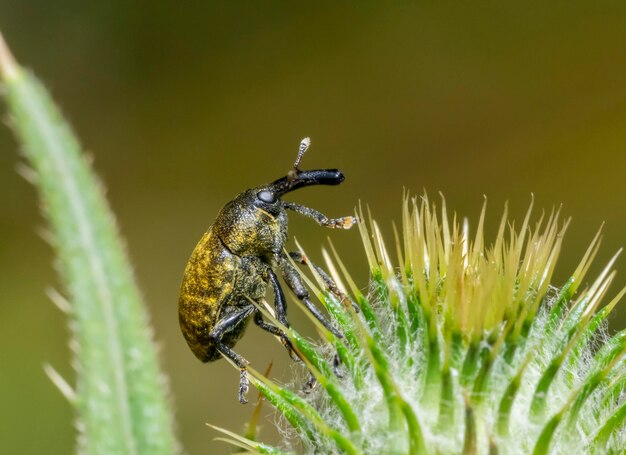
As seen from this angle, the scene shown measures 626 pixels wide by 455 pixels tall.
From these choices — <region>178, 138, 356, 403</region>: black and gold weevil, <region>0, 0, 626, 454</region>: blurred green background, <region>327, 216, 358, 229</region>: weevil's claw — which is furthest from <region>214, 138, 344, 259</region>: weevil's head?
<region>0, 0, 626, 454</region>: blurred green background

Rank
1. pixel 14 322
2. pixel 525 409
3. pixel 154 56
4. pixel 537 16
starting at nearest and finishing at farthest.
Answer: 1. pixel 525 409
2. pixel 14 322
3. pixel 537 16
4. pixel 154 56

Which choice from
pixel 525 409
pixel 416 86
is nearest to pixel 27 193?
pixel 416 86

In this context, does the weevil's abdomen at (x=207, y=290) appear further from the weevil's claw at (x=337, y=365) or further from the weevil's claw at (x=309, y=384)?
the weevil's claw at (x=337, y=365)

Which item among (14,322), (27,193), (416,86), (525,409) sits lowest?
(525,409)

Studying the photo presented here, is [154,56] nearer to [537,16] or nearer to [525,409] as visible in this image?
[537,16]

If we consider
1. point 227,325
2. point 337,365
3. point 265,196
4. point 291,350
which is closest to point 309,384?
point 337,365

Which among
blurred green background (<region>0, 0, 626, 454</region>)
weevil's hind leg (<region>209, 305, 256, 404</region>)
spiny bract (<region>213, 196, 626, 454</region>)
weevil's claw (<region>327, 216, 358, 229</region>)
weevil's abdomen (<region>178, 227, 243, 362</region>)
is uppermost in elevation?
blurred green background (<region>0, 0, 626, 454</region>)

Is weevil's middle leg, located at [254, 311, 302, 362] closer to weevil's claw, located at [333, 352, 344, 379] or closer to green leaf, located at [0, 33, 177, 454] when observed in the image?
weevil's claw, located at [333, 352, 344, 379]

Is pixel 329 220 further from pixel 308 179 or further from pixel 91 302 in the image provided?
pixel 91 302
